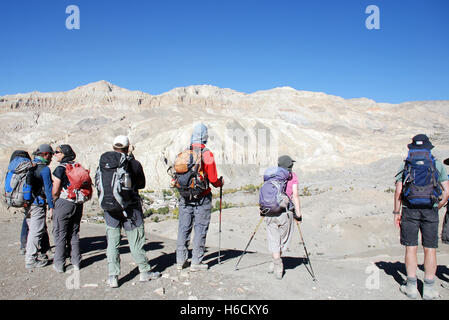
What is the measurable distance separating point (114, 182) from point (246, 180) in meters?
26.3

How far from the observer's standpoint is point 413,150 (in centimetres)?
453

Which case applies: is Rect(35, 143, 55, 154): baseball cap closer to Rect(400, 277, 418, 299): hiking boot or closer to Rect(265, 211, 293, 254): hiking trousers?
Rect(265, 211, 293, 254): hiking trousers

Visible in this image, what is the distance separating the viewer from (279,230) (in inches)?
202

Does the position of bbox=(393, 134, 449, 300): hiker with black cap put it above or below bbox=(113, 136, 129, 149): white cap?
below

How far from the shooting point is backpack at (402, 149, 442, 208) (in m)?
4.35

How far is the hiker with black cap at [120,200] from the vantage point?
4332 millimetres

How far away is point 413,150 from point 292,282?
252 centimetres

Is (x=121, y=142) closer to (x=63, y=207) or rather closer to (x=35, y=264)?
(x=63, y=207)

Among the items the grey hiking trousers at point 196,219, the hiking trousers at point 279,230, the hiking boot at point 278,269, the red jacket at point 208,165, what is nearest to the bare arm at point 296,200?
the hiking trousers at point 279,230

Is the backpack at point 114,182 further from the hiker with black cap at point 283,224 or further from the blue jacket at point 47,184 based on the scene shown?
the hiker with black cap at point 283,224

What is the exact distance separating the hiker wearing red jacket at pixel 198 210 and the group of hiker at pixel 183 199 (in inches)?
0.6

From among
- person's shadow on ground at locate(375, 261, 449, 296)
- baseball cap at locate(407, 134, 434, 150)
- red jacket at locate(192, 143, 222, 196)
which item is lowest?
person's shadow on ground at locate(375, 261, 449, 296)

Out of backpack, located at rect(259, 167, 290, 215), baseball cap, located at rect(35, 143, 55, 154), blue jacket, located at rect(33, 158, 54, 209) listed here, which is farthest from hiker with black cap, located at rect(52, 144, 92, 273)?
backpack, located at rect(259, 167, 290, 215)

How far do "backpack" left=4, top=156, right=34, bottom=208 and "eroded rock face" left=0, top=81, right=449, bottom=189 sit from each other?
77.9ft
